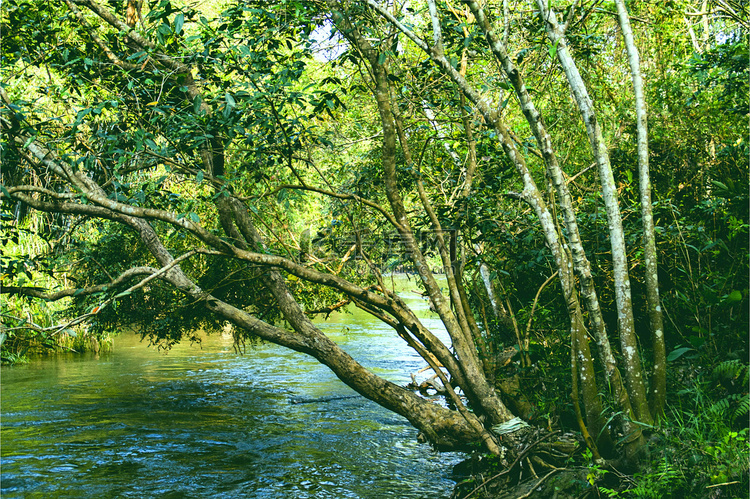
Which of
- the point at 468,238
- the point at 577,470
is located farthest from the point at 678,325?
the point at 468,238

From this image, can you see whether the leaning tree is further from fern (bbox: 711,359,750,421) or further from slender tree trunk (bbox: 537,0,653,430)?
fern (bbox: 711,359,750,421)

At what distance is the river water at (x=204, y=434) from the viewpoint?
716cm

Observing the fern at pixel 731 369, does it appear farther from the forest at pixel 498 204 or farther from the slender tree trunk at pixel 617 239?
the slender tree trunk at pixel 617 239

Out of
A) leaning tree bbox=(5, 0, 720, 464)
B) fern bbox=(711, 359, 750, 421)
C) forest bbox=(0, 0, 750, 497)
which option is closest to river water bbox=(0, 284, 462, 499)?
forest bbox=(0, 0, 750, 497)

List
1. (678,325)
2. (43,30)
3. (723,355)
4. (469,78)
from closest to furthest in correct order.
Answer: (723,355) → (678,325) → (43,30) → (469,78)

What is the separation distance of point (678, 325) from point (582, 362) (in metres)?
1.36

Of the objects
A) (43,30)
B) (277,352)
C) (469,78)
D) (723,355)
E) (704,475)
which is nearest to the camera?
(704,475)

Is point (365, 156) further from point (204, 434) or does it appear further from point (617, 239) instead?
point (204, 434)

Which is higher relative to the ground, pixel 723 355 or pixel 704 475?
pixel 723 355

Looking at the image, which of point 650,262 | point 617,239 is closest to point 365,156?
point 617,239

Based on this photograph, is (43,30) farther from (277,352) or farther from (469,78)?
(277,352)

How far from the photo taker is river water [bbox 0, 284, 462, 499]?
23.5 feet

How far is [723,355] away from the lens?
190 inches

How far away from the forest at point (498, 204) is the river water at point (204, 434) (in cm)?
116
